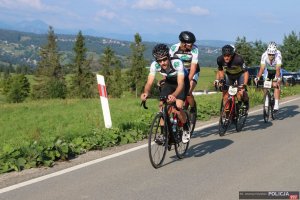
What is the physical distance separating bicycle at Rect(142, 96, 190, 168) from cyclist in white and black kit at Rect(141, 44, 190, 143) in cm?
15

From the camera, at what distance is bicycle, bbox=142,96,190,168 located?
646 cm

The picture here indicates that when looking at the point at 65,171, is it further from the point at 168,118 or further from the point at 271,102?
the point at 271,102

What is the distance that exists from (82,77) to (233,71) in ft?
237

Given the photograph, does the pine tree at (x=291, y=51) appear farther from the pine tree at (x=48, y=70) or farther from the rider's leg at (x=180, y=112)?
the rider's leg at (x=180, y=112)

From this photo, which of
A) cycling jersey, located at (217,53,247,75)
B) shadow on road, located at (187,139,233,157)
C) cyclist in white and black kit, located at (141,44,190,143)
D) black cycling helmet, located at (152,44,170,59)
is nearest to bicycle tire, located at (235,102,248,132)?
cycling jersey, located at (217,53,247,75)

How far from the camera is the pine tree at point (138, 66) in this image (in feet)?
249

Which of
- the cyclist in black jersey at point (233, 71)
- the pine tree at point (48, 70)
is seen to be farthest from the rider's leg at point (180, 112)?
the pine tree at point (48, 70)

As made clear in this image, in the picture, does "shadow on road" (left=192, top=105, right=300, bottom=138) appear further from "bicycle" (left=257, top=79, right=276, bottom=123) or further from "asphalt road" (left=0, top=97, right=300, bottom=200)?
"asphalt road" (left=0, top=97, right=300, bottom=200)

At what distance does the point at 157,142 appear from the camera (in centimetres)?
653

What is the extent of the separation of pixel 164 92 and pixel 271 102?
19.5 feet

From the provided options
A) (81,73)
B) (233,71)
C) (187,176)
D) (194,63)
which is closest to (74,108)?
(233,71)

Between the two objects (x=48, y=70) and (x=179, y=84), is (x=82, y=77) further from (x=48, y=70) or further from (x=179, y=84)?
(x=179, y=84)

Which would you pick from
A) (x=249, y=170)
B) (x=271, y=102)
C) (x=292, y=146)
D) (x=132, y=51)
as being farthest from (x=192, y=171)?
(x=132, y=51)

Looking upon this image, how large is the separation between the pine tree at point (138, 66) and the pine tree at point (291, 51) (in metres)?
26.9
